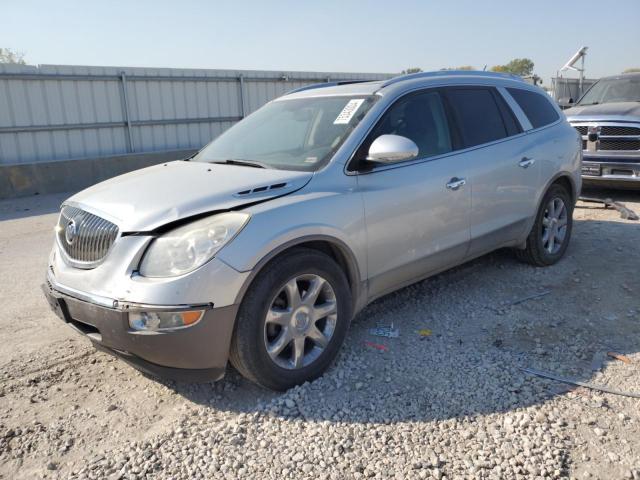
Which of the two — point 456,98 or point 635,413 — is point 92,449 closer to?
point 635,413

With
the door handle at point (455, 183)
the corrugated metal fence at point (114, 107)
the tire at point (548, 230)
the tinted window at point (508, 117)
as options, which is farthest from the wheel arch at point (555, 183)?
the corrugated metal fence at point (114, 107)

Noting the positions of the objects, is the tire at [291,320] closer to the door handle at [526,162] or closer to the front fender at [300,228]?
the front fender at [300,228]

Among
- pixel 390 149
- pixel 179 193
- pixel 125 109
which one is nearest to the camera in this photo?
pixel 179 193

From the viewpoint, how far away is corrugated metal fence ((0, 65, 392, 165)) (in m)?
11.1

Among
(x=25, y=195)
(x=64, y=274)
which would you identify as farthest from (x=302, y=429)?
(x=25, y=195)

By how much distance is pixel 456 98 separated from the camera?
4695 millimetres

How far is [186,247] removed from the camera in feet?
9.97

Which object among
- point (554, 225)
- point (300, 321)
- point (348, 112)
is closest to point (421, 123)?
point (348, 112)

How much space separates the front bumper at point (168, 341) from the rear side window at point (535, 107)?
12.1 ft

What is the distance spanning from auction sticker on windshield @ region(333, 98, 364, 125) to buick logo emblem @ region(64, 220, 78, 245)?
1842mm

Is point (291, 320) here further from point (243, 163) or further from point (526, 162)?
point (526, 162)

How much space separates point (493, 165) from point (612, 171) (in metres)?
5.16

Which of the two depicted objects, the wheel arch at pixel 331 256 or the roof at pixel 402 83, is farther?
the roof at pixel 402 83

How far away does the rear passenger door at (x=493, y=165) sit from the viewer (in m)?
4.61
